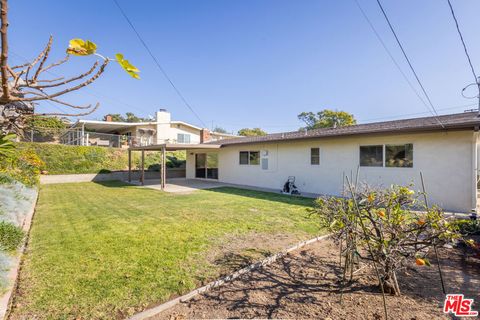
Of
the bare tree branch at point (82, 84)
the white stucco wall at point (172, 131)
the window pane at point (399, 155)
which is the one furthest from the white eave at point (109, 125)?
the bare tree branch at point (82, 84)

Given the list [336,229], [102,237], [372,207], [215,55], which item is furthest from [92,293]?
[215,55]

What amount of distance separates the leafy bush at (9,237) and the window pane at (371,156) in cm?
1067

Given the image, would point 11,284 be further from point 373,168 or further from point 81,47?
point 373,168

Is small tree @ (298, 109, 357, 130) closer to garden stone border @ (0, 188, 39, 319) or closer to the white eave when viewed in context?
the white eave

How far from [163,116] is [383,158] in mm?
23361

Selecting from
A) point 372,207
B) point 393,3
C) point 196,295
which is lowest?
point 196,295

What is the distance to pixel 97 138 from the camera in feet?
66.7

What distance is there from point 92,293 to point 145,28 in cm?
799

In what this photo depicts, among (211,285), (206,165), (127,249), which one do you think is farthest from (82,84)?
(206,165)

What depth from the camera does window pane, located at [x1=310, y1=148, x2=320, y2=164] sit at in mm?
11148

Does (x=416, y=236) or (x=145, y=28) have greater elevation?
(x=145, y=28)

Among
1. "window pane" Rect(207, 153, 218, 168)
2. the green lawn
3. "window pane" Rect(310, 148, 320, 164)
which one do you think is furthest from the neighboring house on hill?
the green lawn

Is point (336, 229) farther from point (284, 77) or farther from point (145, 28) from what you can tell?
point (284, 77)

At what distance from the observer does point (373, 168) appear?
937 cm
